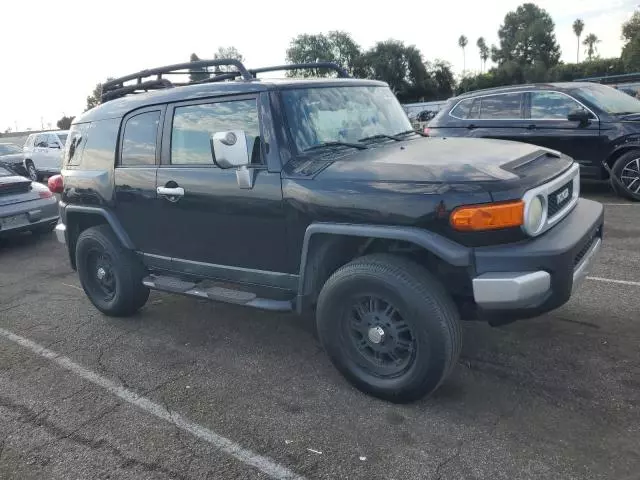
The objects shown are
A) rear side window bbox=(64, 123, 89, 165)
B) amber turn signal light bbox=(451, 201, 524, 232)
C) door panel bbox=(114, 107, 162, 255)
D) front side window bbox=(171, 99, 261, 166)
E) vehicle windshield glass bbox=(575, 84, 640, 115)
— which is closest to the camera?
amber turn signal light bbox=(451, 201, 524, 232)

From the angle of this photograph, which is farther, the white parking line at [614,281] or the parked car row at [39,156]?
the parked car row at [39,156]

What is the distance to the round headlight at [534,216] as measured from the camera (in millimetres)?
2977

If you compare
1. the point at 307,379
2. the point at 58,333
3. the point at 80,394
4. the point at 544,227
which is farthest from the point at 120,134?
the point at 544,227

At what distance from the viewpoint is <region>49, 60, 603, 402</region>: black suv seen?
2973 millimetres

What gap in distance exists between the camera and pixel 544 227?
10.4ft

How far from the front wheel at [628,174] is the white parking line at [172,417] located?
7.19 meters

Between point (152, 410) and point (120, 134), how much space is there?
239 cm

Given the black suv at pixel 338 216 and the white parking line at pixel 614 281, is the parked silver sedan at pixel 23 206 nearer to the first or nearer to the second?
the black suv at pixel 338 216

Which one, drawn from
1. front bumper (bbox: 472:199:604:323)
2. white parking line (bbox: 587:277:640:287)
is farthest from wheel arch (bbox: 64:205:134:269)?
white parking line (bbox: 587:277:640:287)

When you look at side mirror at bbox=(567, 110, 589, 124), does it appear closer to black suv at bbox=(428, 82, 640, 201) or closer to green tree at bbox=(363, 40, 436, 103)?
black suv at bbox=(428, 82, 640, 201)

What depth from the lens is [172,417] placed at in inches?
132

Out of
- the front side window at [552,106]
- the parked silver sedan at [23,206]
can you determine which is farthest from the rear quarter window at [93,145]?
the front side window at [552,106]

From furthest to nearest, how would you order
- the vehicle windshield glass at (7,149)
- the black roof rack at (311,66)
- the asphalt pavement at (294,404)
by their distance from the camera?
the vehicle windshield glass at (7,149)
the black roof rack at (311,66)
the asphalt pavement at (294,404)

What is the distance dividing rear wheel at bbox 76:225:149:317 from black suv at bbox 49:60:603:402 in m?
0.02
